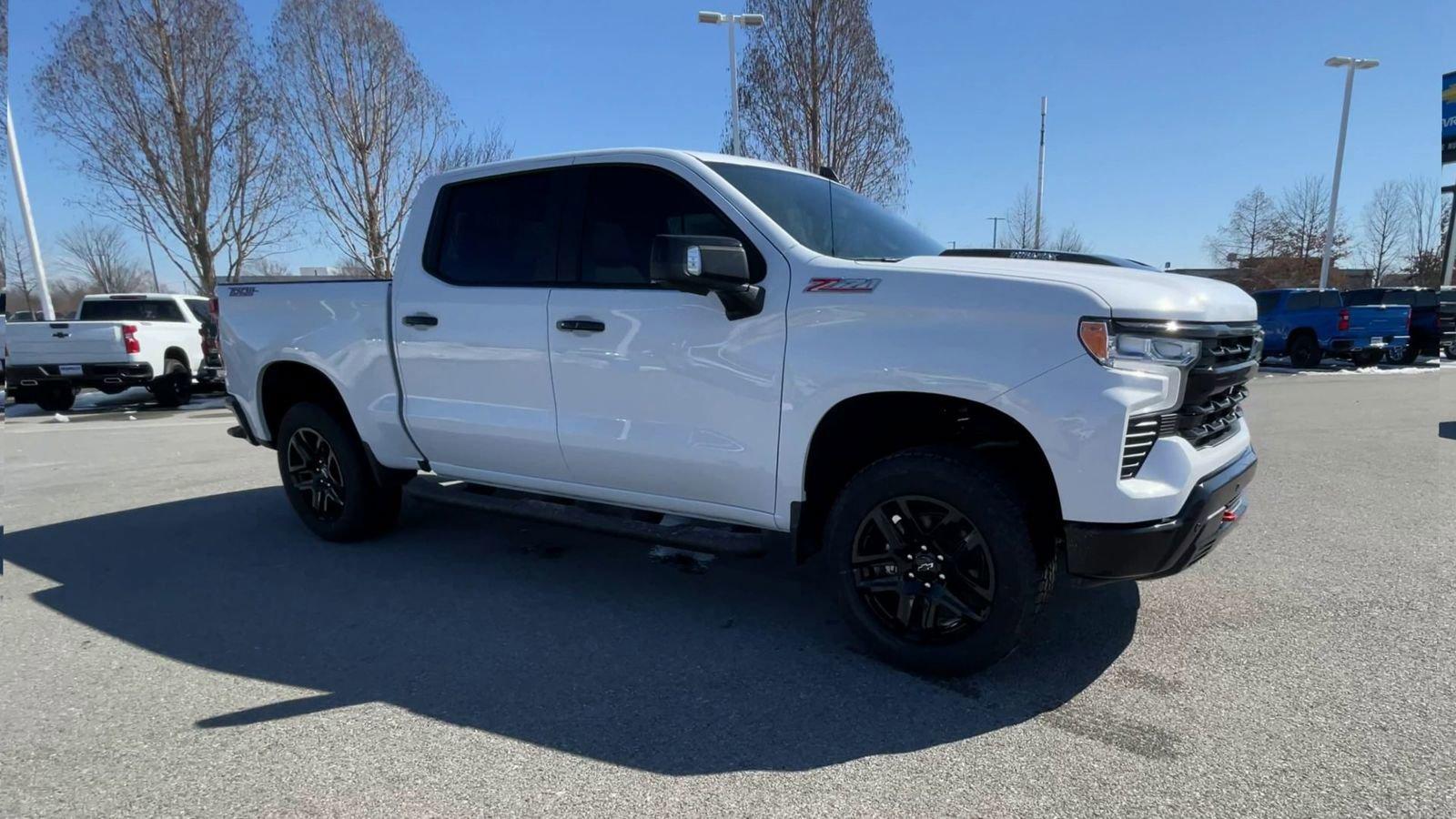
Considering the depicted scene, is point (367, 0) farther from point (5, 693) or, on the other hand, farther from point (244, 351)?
point (5, 693)

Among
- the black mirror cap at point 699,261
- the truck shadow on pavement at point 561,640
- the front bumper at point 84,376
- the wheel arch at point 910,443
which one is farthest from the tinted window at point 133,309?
the wheel arch at point 910,443

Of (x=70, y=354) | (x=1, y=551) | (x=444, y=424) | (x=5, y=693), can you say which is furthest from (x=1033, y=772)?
(x=70, y=354)

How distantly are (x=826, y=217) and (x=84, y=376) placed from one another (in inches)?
535

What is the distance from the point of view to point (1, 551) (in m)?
5.26

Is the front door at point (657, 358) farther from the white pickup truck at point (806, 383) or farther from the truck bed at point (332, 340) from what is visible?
the truck bed at point (332, 340)

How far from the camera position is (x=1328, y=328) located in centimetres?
1841

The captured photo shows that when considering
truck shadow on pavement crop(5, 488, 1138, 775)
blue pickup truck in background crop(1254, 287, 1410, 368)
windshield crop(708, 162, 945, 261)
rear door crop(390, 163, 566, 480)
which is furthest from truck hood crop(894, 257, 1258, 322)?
blue pickup truck in background crop(1254, 287, 1410, 368)

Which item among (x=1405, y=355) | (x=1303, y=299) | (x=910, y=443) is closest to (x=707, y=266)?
(x=910, y=443)

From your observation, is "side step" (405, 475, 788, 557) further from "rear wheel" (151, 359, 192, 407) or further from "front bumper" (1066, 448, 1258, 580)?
"rear wheel" (151, 359, 192, 407)

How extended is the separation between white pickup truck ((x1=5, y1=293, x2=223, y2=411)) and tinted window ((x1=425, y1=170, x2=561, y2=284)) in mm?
11020

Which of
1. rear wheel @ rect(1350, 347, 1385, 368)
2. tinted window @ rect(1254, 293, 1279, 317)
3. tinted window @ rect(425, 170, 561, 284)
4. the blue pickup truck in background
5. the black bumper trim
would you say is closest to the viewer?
tinted window @ rect(425, 170, 561, 284)

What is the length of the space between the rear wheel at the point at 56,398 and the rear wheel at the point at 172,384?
1.18 m

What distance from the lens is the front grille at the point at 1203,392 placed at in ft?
9.15

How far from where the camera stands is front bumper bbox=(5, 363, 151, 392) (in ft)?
41.1
